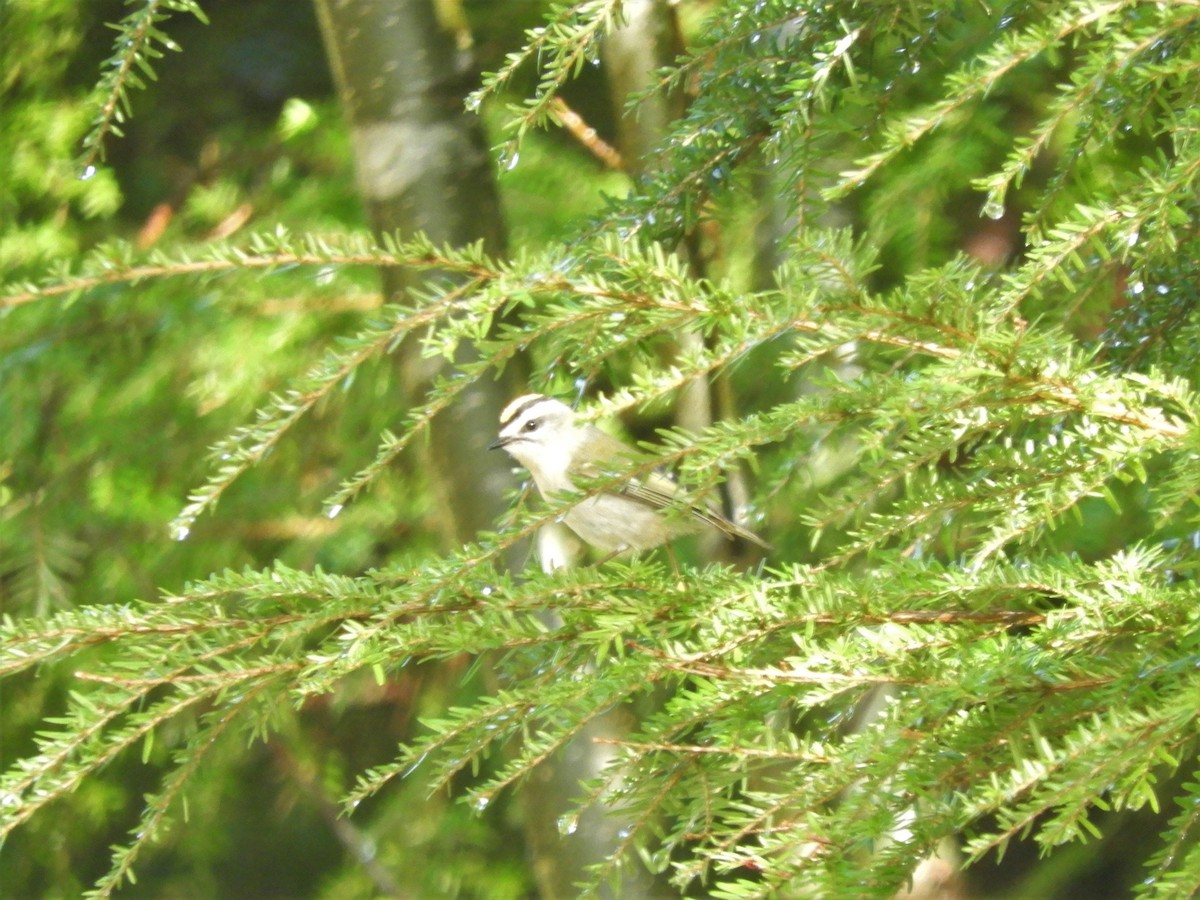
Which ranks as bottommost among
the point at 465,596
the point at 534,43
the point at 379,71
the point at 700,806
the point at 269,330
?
the point at 269,330

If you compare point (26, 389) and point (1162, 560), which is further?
point (26, 389)

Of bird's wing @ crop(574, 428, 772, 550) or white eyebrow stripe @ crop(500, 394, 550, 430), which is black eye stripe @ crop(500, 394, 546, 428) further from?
bird's wing @ crop(574, 428, 772, 550)

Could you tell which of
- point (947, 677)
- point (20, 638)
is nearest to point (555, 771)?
point (20, 638)

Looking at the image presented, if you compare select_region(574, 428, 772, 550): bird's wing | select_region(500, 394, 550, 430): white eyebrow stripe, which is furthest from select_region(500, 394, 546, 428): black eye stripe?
select_region(574, 428, 772, 550): bird's wing

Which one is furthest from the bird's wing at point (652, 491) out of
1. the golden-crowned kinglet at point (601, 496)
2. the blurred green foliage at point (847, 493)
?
the blurred green foliage at point (847, 493)

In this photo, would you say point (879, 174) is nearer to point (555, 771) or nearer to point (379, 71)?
point (379, 71)

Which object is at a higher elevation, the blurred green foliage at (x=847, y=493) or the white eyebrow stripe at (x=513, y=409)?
the blurred green foliage at (x=847, y=493)

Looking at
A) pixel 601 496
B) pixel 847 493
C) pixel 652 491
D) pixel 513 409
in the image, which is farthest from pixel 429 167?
pixel 847 493

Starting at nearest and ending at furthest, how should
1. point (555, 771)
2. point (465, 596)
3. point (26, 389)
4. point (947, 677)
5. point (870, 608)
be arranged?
point (947, 677) < point (870, 608) < point (465, 596) < point (555, 771) < point (26, 389)

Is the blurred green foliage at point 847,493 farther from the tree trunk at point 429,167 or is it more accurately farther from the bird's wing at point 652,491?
the tree trunk at point 429,167
